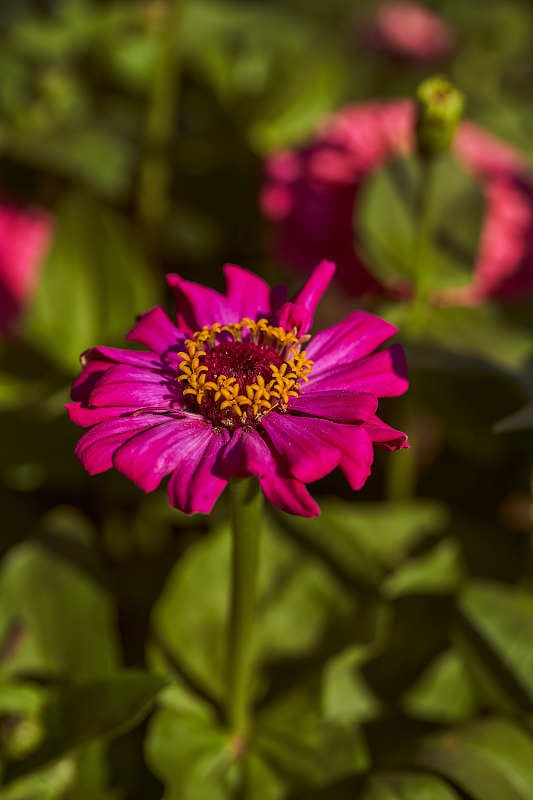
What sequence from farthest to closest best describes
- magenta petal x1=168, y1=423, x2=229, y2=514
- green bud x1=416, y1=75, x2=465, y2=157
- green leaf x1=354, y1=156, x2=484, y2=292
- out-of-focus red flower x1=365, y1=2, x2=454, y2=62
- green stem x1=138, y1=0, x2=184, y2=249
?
1. out-of-focus red flower x1=365, y1=2, x2=454, y2=62
2. green stem x1=138, y1=0, x2=184, y2=249
3. green leaf x1=354, y1=156, x2=484, y2=292
4. green bud x1=416, y1=75, x2=465, y2=157
5. magenta petal x1=168, y1=423, x2=229, y2=514

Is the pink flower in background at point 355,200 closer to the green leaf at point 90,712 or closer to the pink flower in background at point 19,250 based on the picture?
the pink flower in background at point 19,250

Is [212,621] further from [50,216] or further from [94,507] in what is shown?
[50,216]

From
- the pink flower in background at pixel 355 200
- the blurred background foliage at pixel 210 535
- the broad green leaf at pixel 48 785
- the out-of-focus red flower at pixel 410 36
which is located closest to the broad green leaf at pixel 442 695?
the blurred background foliage at pixel 210 535

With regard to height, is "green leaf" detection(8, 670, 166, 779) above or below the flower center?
below

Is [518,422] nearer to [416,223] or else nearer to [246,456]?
[246,456]

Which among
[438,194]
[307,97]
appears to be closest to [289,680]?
[438,194]

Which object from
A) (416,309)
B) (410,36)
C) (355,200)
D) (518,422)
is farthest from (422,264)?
(410,36)

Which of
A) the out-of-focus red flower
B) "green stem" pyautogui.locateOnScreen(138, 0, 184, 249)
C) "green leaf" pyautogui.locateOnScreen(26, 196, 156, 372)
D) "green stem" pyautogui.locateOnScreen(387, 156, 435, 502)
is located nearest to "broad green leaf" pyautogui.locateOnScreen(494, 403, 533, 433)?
"green stem" pyautogui.locateOnScreen(387, 156, 435, 502)

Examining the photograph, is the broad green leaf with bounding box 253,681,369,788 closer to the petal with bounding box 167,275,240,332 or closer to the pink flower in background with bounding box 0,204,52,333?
the petal with bounding box 167,275,240,332
